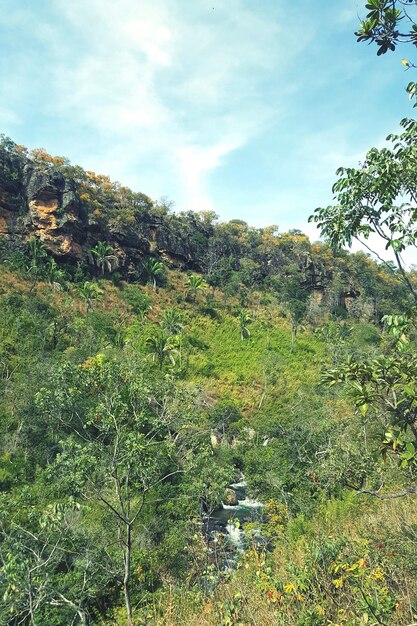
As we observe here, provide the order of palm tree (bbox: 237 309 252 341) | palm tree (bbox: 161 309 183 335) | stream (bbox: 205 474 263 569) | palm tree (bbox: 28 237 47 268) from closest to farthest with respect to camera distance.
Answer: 1. stream (bbox: 205 474 263 569)
2. palm tree (bbox: 161 309 183 335)
3. palm tree (bbox: 28 237 47 268)
4. palm tree (bbox: 237 309 252 341)

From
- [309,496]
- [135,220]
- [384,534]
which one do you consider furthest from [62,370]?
[135,220]

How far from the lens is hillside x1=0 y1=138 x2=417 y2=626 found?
5895 mm

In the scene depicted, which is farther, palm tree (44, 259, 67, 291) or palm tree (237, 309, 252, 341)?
palm tree (237, 309, 252, 341)

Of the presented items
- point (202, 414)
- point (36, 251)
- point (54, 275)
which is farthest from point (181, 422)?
point (36, 251)

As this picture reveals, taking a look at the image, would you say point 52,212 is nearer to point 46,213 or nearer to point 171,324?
point 46,213

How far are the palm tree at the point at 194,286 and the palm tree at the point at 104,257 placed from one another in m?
10.7

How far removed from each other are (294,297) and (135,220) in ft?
94.8

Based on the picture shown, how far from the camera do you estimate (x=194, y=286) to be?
2184 inches

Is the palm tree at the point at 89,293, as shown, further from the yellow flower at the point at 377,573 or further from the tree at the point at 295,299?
the yellow flower at the point at 377,573

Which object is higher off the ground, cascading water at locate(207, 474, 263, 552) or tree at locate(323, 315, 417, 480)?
tree at locate(323, 315, 417, 480)

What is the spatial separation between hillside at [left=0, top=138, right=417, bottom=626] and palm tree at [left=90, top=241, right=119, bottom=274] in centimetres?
29

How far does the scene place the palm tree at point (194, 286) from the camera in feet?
182

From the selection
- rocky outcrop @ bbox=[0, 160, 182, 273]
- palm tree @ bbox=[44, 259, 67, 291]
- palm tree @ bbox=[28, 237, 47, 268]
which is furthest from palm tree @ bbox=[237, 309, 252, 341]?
palm tree @ bbox=[28, 237, 47, 268]

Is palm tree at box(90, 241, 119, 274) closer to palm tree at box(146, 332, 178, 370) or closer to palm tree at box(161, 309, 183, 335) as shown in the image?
palm tree at box(161, 309, 183, 335)
